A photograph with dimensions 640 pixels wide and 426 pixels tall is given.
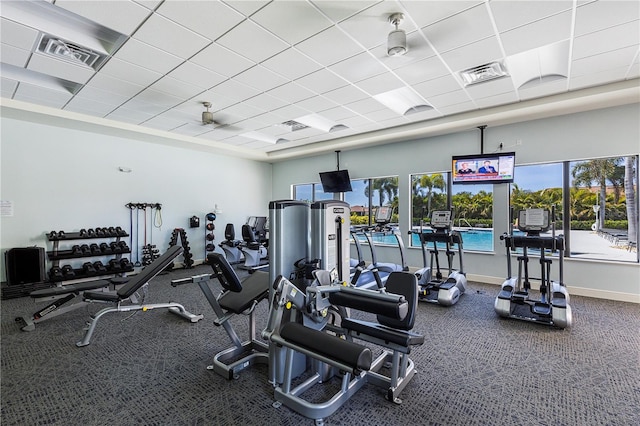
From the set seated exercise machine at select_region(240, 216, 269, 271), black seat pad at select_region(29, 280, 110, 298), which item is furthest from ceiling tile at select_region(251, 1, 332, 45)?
seated exercise machine at select_region(240, 216, 269, 271)

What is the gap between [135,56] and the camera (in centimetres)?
336

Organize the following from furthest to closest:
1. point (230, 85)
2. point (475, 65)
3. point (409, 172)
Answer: point (409, 172) → point (230, 85) → point (475, 65)

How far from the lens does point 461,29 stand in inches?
114

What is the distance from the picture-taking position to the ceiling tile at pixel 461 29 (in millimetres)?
2703

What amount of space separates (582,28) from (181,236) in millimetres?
Answer: 7579

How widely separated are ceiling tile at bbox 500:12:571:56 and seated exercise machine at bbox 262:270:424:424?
2.66m

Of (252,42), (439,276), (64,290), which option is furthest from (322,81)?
(64,290)

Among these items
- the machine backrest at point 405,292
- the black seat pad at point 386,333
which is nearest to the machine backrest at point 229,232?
the black seat pad at point 386,333

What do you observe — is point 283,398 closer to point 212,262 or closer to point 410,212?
point 212,262

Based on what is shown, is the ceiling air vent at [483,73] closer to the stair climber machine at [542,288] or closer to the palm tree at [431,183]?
the stair climber machine at [542,288]

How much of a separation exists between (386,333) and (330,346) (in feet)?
2.09

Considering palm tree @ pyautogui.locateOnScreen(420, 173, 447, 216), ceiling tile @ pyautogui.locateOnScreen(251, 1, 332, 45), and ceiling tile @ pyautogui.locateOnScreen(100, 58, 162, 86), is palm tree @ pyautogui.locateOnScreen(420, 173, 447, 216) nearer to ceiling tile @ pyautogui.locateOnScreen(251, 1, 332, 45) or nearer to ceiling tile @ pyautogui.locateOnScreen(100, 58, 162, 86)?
ceiling tile @ pyautogui.locateOnScreen(251, 1, 332, 45)

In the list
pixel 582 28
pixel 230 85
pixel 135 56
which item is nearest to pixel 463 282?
pixel 582 28

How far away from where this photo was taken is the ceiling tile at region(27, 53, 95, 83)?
3463 mm
